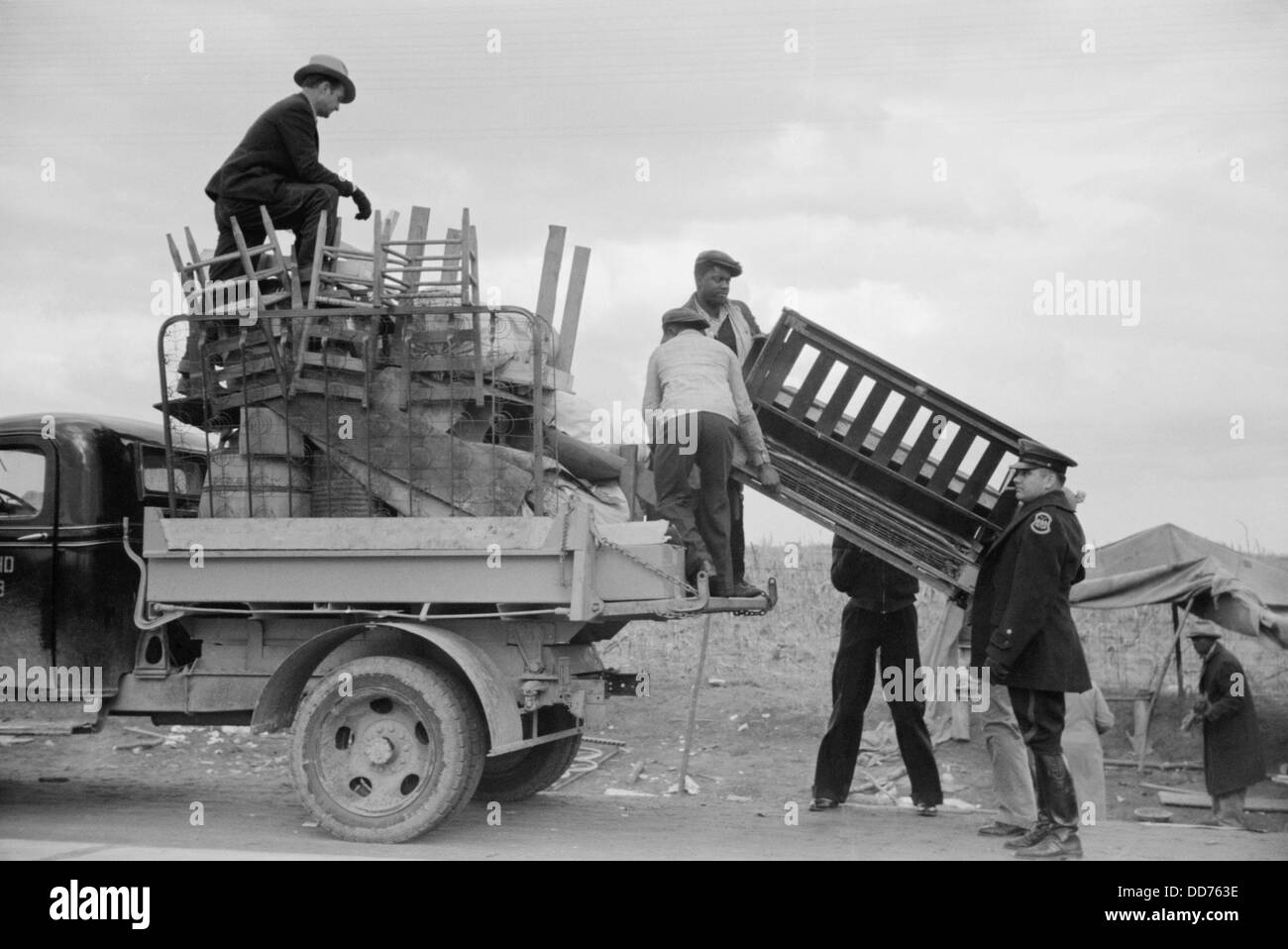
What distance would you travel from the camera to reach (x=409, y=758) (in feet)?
20.4

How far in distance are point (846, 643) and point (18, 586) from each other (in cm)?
478

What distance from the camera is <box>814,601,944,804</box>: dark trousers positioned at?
7477 millimetres

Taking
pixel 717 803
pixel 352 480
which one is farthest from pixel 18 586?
pixel 717 803

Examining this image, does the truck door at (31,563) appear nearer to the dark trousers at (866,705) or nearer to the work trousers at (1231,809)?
the dark trousers at (866,705)

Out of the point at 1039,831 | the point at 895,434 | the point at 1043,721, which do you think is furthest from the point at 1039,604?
the point at 895,434

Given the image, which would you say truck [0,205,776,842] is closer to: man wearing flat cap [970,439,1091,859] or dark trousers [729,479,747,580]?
dark trousers [729,479,747,580]

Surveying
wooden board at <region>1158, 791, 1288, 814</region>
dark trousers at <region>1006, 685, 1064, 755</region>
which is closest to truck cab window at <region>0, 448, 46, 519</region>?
dark trousers at <region>1006, 685, 1064, 755</region>

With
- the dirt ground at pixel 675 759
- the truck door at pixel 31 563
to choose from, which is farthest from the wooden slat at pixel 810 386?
the truck door at pixel 31 563

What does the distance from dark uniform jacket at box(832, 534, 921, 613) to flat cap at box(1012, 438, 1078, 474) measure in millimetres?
1294

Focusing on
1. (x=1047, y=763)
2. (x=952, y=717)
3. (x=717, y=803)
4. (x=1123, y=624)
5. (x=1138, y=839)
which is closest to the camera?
(x=1047, y=763)

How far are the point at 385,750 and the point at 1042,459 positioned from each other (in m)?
3.65

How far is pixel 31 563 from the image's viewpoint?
6.81 metres

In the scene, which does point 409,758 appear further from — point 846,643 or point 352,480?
point 846,643

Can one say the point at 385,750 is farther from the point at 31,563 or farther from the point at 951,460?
the point at 951,460
